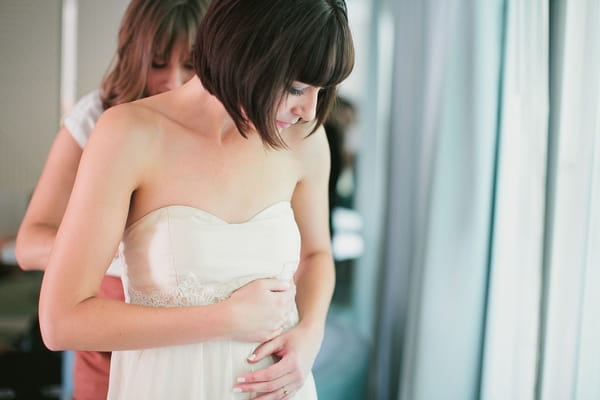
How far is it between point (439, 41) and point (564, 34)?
0.77 m

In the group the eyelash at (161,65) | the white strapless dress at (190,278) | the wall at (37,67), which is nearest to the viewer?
the white strapless dress at (190,278)

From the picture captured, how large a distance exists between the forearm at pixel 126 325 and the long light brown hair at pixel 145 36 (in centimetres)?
60

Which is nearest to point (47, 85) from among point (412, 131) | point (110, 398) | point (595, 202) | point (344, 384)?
point (412, 131)

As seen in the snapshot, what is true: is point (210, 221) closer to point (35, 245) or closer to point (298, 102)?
point (298, 102)

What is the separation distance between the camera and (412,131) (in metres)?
2.35

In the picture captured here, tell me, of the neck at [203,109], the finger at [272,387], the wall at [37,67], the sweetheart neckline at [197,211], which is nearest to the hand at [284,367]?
the finger at [272,387]

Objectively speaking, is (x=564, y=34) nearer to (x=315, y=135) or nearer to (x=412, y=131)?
(x=315, y=135)

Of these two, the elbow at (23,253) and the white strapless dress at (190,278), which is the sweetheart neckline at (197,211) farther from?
the elbow at (23,253)

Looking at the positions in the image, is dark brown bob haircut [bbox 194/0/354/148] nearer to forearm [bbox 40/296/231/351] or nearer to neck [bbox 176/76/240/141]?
neck [bbox 176/76/240/141]

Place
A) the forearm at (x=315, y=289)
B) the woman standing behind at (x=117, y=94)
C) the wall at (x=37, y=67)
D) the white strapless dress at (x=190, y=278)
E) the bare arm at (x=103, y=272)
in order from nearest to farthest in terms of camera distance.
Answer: the bare arm at (x=103, y=272)
the white strapless dress at (x=190, y=278)
the forearm at (x=315, y=289)
the woman standing behind at (x=117, y=94)
the wall at (x=37, y=67)

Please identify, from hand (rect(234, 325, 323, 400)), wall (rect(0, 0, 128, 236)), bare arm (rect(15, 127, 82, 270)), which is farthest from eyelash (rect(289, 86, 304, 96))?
wall (rect(0, 0, 128, 236))

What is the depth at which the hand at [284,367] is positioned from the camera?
101 centimetres

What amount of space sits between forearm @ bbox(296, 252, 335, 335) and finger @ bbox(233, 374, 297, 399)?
0.11 m

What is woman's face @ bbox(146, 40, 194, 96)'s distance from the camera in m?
1.36
